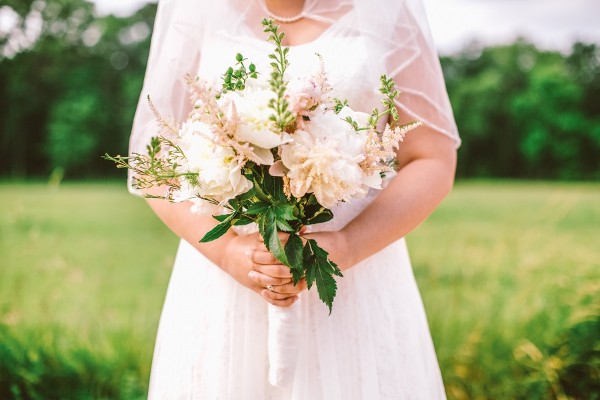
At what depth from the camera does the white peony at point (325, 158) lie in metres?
1.27

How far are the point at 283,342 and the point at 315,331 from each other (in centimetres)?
18

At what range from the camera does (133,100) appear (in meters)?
31.1

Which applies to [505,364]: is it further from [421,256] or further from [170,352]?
[421,256]

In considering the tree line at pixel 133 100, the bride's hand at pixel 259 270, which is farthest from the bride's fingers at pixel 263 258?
the tree line at pixel 133 100

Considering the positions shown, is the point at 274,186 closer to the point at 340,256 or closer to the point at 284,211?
the point at 284,211

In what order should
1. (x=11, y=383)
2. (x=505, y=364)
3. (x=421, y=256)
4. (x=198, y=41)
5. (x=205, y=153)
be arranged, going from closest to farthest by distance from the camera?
(x=205, y=153)
(x=198, y=41)
(x=11, y=383)
(x=505, y=364)
(x=421, y=256)

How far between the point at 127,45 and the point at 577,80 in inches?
1020

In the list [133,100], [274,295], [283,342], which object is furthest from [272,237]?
[133,100]

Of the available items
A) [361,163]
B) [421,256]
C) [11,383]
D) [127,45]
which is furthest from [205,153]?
[127,45]

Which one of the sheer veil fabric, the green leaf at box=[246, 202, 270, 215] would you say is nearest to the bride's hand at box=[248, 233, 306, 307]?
the green leaf at box=[246, 202, 270, 215]

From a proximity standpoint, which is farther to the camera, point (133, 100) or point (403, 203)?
point (133, 100)

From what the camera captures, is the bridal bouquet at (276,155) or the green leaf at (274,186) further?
the green leaf at (274,186)

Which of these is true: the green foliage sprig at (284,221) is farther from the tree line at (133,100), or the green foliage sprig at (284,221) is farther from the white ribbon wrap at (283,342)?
the tree line at (133,100)

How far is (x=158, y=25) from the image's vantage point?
2031mm
